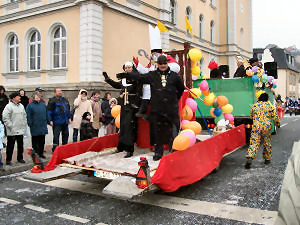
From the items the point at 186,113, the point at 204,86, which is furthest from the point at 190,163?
the point at 204,86

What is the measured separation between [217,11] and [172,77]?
27568 mm

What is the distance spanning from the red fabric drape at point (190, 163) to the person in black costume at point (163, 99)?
631 mm

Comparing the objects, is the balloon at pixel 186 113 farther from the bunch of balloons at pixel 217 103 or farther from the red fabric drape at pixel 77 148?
the red fabric drape at pixel 77 148

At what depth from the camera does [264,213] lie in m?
3.93

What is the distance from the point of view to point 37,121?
7.20 meters

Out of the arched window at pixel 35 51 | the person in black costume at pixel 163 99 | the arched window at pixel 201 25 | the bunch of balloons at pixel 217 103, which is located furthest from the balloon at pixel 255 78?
the arched window at pixel 201 25

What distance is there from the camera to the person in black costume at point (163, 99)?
5.11 metres

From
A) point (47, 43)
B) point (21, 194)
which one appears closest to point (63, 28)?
point (47, 43)

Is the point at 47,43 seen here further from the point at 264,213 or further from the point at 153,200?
the point at 264,213

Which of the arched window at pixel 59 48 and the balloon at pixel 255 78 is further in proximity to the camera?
the arched window at pixel 59 48

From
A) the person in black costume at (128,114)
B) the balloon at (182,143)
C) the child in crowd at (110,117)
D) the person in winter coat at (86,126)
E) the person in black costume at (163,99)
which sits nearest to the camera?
the balloon at (182,143)

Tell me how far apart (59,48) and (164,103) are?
1232 cm

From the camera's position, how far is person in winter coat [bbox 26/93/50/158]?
7.20 m

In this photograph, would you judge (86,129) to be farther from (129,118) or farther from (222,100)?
(222,100)
